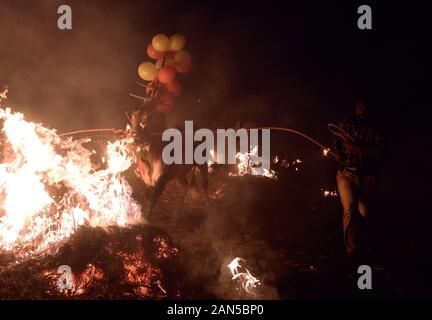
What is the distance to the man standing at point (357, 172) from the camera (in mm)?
5734

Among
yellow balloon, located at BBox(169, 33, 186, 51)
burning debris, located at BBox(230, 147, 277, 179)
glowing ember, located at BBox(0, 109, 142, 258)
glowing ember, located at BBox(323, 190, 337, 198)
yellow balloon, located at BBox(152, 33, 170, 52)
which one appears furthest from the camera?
burning debris, located at BBox(230, 147, 277, 179)

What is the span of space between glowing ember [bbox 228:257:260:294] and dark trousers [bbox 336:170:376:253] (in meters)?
1.87

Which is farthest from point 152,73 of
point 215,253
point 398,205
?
point 398,205

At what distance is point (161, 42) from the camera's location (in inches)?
318

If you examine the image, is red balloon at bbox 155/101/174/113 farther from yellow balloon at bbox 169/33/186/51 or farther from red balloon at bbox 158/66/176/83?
yellow balloon at bbox 169/33/186/51

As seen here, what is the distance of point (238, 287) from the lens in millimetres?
4707

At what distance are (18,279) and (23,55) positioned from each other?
6.85 meters

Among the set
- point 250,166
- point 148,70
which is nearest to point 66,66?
point 148,70

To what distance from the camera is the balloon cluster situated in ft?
27.1

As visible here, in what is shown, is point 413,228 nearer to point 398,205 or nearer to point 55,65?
point 398,205

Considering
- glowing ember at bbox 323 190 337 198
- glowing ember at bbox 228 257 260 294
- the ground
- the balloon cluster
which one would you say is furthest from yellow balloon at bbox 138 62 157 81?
glowing ember at bbox 323 190 337 198

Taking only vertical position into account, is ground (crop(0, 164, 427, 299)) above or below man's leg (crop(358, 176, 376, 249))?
below

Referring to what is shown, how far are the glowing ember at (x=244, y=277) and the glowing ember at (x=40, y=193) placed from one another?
2033 millimetres
